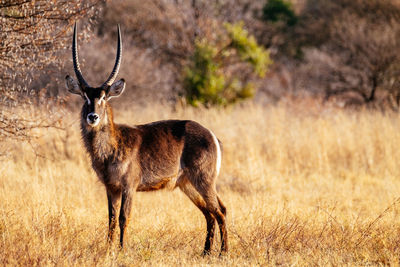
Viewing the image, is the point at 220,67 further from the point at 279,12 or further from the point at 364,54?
the point at 279,12

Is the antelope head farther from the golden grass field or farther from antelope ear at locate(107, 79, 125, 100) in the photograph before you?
the golden grass field

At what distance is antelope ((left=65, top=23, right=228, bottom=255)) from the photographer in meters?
5.34

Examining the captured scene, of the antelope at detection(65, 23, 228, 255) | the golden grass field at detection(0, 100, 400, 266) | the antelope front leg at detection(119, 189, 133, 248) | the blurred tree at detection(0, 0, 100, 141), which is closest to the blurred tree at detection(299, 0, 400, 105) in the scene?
the golden grass field at detection(0, 100, 400, 266)

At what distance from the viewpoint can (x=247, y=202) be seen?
7.52 metres

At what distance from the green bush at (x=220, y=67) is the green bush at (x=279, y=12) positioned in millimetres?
10743

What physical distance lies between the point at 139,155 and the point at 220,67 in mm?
11215

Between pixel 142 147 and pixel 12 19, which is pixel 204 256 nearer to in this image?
pixel 142 147

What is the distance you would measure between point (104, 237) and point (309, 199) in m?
3.52

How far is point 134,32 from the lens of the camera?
59.4ft

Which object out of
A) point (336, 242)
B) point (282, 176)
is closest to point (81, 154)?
point (282, 176)

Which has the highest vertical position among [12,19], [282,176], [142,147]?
[12,19]

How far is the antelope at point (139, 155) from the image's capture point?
5.34 m

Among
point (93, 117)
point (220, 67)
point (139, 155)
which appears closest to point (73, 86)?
point (93, 117)

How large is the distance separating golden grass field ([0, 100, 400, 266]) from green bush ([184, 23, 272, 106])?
316 cm
